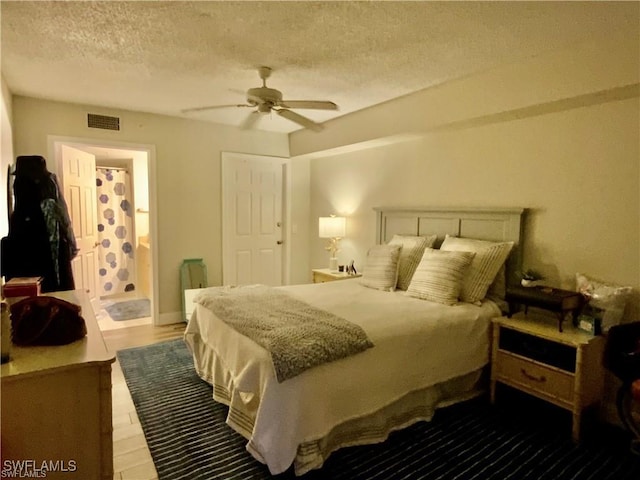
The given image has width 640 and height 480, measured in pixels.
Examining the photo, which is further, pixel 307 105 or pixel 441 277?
pixel 441 277

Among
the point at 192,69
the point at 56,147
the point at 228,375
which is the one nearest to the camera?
the point at 228,375

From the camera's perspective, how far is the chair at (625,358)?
2.00 metres

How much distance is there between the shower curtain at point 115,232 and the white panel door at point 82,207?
1118 millimetres

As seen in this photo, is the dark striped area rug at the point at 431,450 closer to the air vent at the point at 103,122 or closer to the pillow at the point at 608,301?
the pillow at the point at 608,301

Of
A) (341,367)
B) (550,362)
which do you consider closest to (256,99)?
(341,367)

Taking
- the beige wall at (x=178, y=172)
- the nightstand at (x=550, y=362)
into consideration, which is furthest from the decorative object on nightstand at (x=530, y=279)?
the beige wall at (x=178, y=172)

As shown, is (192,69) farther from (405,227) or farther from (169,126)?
(405,227)

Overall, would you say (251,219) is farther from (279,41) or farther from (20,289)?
(20,289)

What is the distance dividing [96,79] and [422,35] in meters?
2.56

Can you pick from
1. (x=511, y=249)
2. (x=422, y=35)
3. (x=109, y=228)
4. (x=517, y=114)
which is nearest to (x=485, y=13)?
(x=422, y=35)

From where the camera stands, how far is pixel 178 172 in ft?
14.5

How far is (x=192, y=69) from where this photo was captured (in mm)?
2791

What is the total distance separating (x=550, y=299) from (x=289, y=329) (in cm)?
163

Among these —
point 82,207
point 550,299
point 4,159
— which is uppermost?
point 4,159
